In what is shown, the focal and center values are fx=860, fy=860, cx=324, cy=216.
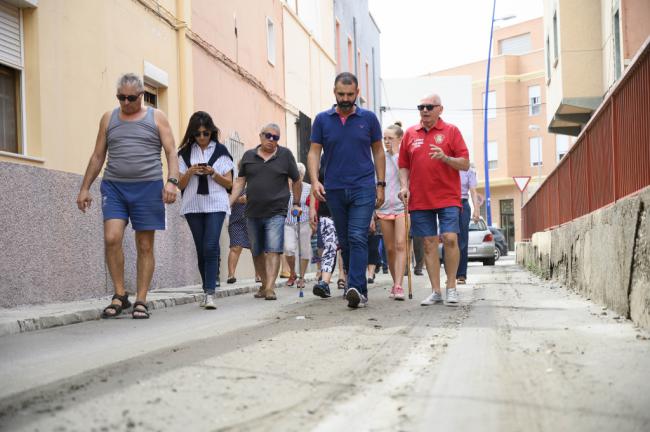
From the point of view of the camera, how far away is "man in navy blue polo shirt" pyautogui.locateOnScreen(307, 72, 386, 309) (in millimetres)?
7320

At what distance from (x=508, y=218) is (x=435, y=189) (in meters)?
47.0

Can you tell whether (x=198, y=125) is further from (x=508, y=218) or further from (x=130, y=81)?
(x=508, y=218)

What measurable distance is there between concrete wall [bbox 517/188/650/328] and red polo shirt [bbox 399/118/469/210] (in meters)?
1.31

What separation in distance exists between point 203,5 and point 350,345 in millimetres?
11128

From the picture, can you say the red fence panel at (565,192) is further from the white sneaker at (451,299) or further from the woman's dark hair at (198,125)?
the woman's dark hair at (198,125)

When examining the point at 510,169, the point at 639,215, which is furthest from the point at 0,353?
the point at 510,169

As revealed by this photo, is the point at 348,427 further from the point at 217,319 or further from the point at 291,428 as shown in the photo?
the point at 217,319

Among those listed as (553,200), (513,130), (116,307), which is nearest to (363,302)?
(116,307)

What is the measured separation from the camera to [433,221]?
779cm

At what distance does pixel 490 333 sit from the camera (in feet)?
17.4

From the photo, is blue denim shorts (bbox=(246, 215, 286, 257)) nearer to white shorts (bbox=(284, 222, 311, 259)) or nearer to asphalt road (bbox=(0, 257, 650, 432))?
white shorts (bbox=(284, 222, 311, 259))

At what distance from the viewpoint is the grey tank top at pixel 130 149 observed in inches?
280

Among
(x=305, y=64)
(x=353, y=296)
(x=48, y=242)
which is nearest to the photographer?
(x=353, y=296)

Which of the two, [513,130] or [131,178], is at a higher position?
[513,130]
